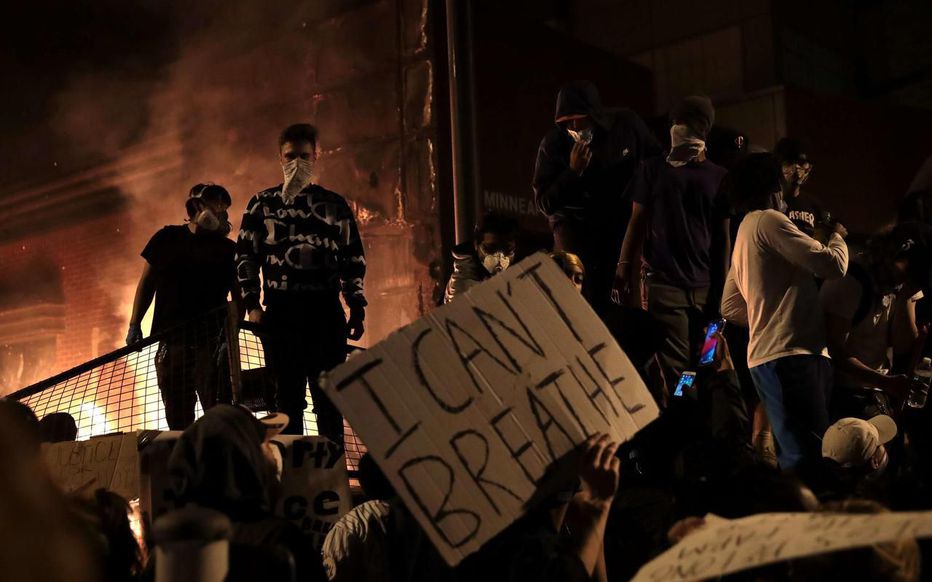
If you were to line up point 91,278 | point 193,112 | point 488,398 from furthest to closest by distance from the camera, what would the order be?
point 91,278, point 193,112, point 488,398

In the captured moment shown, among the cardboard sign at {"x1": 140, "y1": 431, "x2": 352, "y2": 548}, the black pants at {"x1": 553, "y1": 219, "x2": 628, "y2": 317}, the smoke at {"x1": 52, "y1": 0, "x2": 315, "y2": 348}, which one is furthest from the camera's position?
the smoke at {"x1": 52, "y1": 0, "x2": 315, "y2": 348}

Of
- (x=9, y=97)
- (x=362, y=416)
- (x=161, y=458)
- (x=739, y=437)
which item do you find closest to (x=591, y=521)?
(x=362, y=416)

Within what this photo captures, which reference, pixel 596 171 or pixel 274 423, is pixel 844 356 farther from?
pixel 274 423

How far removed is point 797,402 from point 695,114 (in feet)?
5.47

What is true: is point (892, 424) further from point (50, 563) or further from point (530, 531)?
point (50, 563)

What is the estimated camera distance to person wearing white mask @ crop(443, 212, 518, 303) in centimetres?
596

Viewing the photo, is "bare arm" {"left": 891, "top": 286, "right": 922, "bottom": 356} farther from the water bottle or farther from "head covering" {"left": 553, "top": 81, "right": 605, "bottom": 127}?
"head covering" {"left": 553, "top": 81, "right": 605, "bottom": 127}

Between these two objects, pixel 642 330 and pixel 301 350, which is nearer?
pixel 642 330

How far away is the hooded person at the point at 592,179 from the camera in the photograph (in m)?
6.07

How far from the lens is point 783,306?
4965 mm

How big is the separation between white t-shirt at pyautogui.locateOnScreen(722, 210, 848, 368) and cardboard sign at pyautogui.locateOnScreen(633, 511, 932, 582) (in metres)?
2.71

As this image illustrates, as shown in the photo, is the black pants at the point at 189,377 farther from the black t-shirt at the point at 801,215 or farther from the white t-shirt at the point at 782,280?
the black t-shirt at the point at 801,215

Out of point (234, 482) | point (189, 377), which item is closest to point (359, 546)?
point (234, 482)

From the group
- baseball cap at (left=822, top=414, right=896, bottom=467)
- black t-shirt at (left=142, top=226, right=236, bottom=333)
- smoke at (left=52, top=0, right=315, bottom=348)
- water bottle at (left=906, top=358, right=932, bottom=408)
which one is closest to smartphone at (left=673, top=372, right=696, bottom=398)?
baseball cap at (left=822, top=414, right=896, bottom=467)
